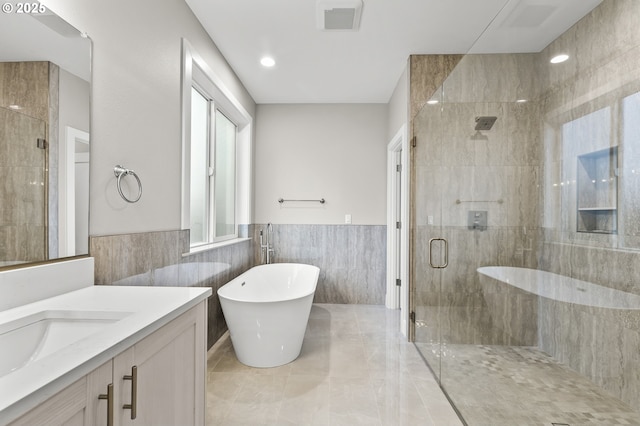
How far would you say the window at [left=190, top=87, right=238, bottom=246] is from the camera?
2822mm

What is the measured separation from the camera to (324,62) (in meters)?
3.00

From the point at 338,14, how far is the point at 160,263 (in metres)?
2.06

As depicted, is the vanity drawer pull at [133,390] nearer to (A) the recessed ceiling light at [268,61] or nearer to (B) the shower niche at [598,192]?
(B) the shower niche at [598,192]

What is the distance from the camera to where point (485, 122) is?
5.86 ft

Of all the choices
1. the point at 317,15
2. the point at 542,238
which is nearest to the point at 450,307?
the point at 542,238

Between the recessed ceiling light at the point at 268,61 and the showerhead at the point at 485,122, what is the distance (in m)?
1.98

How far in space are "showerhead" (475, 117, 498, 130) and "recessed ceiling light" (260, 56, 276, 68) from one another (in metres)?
1.98

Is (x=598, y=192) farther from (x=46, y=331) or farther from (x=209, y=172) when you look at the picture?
(x=209, y=172)

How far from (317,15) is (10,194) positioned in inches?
81.2

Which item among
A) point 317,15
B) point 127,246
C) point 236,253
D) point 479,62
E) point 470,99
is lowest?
point 236,253

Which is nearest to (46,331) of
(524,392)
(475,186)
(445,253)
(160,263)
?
A: (160,263)

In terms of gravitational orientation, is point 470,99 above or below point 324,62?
below

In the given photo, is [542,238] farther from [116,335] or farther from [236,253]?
[236,253]

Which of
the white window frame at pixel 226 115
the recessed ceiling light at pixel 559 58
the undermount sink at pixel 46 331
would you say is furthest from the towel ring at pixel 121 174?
the recessed ceiling light at pixel 559 58
